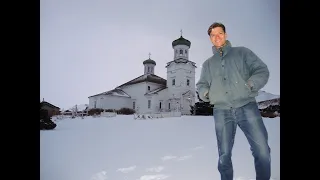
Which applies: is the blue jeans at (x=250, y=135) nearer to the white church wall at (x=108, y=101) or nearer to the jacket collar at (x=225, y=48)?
the jacket collar at (x=225, y=48)

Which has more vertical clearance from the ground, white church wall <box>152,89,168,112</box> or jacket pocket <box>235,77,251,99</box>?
jacket pocket <box>235,77,251,99</box>

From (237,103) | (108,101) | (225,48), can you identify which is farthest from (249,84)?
(108,101)

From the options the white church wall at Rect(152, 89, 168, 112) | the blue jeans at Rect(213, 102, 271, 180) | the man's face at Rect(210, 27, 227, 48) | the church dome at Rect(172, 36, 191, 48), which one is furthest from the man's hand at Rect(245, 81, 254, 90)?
the white church wall at Rect(152, 89, 168, 112)

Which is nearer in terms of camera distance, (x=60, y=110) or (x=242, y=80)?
(x=242, y=80)

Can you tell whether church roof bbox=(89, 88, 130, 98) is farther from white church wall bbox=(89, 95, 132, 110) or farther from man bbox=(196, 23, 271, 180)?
man bbox=(196, 23, 271, 180)

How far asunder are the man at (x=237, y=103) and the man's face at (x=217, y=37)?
0.10 m

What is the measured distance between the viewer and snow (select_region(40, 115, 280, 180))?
2.55 m

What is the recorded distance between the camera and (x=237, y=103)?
246 centimetres

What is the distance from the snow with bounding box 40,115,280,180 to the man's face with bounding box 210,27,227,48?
752 mm

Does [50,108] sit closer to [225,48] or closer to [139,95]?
[139,95]
